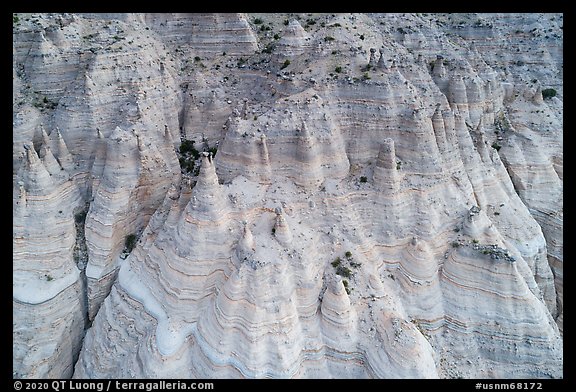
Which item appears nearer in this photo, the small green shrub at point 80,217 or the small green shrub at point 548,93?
the small green shrub at point 80,217

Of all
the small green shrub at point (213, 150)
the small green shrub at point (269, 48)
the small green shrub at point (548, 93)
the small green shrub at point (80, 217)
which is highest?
the small green shrub at point (269, 48)

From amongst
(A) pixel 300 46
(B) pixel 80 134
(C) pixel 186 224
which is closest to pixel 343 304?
(C) pixel 186 224

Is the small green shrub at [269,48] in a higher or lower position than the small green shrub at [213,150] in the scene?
higher

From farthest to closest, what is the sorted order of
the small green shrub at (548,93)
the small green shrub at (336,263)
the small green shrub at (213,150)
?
the small green shrub at (548,93)
the small green shrub at (213,150)
the small green shrub at (336,263)

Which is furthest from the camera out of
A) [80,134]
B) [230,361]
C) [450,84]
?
[450,84]

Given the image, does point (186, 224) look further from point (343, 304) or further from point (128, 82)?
point (128, 82)

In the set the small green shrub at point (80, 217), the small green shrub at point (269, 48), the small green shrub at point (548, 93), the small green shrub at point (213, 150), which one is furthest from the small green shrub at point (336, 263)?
the small green shrub at point (548, 93)

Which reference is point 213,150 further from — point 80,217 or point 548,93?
point 548,93

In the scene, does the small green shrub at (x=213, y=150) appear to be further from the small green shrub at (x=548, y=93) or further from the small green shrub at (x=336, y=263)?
the small green shrub at (x=548, y=93)

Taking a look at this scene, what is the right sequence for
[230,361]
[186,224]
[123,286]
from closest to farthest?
[230,361] < [186,224] < [123,286]
